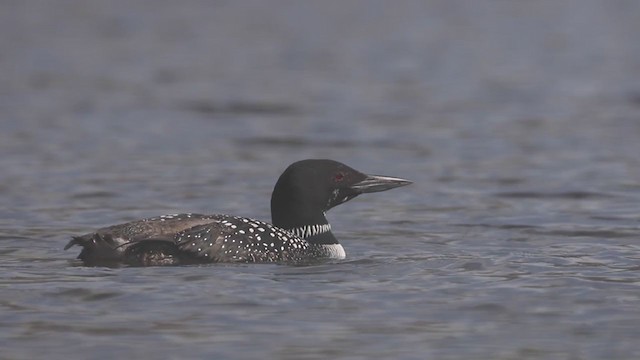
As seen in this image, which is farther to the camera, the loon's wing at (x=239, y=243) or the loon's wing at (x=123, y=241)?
Answer: the loon's wing at (x=239, y=243)

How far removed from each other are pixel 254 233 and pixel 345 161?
415 cm

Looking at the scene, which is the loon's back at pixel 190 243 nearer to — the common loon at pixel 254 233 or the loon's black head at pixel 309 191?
the common loon at pixel 254 233

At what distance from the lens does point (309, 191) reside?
32.9 feet

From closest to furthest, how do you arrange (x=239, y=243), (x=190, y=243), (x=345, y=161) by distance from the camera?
1. (x=190, y=243)
2. (x=239, y=243)
3. (x=345, y=161)

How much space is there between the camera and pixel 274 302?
8.29 m

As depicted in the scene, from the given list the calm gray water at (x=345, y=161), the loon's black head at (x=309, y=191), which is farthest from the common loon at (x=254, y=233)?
the calm gray water at (x=345, y=161)

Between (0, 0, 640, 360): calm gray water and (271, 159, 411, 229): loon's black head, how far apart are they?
1.15 feet

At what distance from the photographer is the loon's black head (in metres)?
9.94

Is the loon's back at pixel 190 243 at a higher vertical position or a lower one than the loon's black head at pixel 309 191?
lower

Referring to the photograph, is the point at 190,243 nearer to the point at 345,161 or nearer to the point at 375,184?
the point at 375,184

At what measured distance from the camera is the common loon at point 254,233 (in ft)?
29.9

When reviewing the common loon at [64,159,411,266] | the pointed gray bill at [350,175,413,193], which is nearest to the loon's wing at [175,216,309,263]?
the common loon at [64,159,411,266]

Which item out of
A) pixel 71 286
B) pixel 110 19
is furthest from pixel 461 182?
pixel 110 19

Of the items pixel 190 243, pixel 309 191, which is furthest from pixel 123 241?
pixel 309 191
